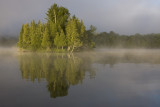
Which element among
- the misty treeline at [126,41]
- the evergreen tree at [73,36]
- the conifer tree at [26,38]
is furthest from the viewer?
the misty treeline at [126,41]

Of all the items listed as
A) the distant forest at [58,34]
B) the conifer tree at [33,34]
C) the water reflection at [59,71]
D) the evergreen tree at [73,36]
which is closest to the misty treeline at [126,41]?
the distant forest at [58,34]

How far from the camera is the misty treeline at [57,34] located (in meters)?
65.2

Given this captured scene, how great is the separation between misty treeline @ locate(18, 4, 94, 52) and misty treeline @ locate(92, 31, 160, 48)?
9781 cm

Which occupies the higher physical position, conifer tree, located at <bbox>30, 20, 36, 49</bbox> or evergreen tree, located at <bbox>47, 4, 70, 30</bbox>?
evergreen tree, located at <bbox>47, 4, 70, 30</bbox>

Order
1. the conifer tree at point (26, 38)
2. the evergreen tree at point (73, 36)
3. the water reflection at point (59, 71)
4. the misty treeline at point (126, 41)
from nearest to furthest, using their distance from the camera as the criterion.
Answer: the water reflection at point (59, 71), the evergreen tree at point (73, 36), the conifer tree at point (26, 38), the misty treeline at point (126, 41)

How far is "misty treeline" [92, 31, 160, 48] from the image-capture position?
161613 millimetres

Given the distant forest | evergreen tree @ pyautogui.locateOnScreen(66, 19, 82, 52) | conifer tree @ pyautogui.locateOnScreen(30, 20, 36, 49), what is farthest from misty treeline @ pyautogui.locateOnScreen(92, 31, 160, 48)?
evergreen tree @ pyautogui.locateOnScreen(66, 19, 82, 52)

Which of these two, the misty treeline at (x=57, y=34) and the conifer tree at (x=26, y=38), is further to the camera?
the conifer tree at (x=26, y=38)

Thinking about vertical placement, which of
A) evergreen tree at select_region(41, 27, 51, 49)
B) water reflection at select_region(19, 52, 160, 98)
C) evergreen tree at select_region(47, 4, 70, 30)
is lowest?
water reflection at select_region(19, 52, 160, 98)

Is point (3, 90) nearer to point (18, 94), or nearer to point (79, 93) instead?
point (18, 94)

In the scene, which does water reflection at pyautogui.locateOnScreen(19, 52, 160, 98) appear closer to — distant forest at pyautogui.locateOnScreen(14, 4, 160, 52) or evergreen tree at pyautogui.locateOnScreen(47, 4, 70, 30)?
distant forest at pyautogui.locateOnScreen(14, 4, 160, 52)

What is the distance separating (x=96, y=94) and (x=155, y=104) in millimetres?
3486

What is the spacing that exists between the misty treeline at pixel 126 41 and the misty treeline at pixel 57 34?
9781 centimetres

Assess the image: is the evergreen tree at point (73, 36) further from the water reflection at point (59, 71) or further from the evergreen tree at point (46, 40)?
the water reflection at point (59, 71)
